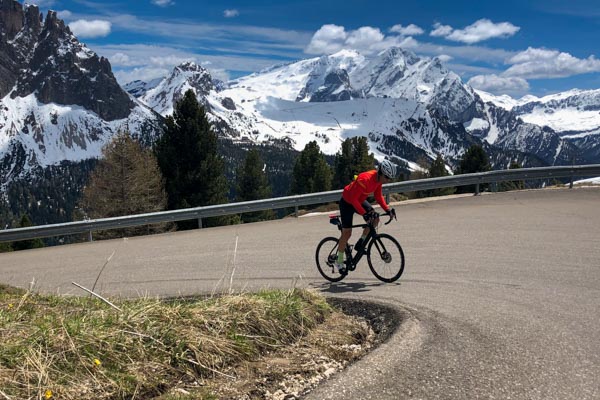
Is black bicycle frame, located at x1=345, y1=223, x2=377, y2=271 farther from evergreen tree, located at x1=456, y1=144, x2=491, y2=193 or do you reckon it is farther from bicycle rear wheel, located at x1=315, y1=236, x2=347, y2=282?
evergreen tree, located at x1=456, y1=144, x2=491, y2=193

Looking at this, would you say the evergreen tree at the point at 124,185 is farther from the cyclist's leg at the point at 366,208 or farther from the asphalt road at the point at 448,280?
the cyclist's leg at the point at 366,208

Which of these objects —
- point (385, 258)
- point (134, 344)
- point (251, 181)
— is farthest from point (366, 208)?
point (251, 181)

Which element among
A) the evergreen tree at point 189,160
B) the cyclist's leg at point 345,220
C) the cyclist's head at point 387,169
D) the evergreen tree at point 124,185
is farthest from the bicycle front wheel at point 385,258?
the evergreen tree at point 189,160

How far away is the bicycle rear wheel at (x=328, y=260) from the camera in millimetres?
9109

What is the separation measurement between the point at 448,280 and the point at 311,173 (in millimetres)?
50526

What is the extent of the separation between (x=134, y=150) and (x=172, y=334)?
27.4 m

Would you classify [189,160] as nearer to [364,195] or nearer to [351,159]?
[364,195]

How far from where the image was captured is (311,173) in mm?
58875

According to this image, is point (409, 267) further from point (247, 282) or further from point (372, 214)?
point (247, 282)

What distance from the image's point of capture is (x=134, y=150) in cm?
3028

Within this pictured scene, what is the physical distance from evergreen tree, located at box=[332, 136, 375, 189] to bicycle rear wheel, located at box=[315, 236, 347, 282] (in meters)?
46.5

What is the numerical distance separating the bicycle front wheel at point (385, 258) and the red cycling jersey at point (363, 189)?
564 mm

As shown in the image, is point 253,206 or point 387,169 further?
point 253,206

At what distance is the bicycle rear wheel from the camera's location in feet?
29.9
